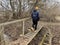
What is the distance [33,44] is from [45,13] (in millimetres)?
6408

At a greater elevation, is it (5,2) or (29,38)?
(5,2)

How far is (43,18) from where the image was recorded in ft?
45.3

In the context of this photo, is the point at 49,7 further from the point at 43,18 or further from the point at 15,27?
the point at 15,27

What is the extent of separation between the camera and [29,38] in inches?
310

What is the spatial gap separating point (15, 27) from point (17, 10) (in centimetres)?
143

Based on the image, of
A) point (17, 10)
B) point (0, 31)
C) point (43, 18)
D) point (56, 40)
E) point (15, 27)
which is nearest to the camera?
point (0, 31)

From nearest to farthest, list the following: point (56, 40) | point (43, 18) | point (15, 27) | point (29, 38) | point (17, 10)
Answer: point (29, 38) < point (56, 40) < point (15, 27) < point (17, 10) < point (43, 18)

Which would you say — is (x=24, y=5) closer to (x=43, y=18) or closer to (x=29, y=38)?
(x=43, y=18)

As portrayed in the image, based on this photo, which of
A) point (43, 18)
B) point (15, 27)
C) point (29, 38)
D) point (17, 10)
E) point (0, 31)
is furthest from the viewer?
point (43, 18)

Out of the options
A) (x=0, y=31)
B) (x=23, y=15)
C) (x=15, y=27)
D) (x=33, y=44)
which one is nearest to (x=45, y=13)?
(x=23, y=15)

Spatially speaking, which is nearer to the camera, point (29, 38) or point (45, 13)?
point (29, 38)

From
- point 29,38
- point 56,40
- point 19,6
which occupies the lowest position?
point 56,40

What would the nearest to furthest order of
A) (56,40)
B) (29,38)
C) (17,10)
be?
(29,38), (56,40), (17,10)

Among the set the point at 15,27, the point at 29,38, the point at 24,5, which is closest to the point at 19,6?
the point at 24,5
